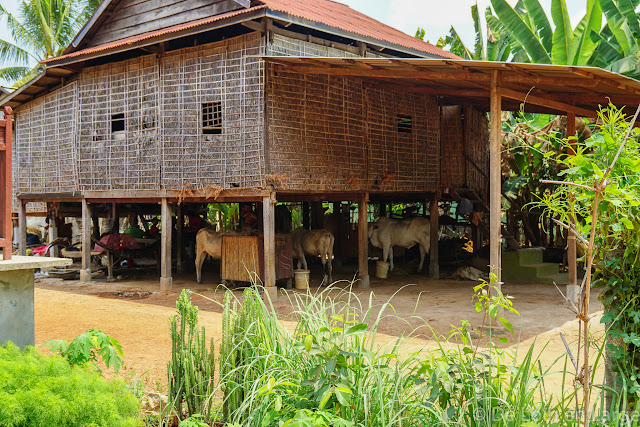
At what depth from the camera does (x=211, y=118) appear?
11992mm

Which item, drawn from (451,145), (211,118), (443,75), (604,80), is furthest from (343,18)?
(604,80)

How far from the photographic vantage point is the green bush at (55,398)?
9.80ft

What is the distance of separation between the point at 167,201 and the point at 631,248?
34.5 feet

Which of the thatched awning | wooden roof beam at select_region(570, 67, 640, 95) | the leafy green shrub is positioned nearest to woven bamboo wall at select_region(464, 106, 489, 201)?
the thatched awning

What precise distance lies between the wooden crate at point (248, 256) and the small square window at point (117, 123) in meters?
3.76

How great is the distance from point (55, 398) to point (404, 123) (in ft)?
37.7

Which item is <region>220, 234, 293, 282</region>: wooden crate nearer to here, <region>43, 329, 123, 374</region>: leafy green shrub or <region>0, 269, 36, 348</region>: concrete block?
<region>0, 269, 36, 348</region>: concrete block

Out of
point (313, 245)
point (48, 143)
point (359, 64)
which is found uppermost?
point (359, 64)

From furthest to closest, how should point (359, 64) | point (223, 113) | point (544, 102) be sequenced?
point (223, 113) → point (544, 102) → point (359, 64)

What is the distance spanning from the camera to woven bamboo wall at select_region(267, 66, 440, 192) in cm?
1087

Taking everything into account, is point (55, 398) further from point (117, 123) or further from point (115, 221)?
point (115, 221)

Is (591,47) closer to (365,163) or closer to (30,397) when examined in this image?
(365,163)

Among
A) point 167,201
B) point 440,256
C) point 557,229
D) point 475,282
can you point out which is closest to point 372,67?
point 167,201

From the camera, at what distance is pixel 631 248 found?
3301 mm
